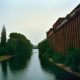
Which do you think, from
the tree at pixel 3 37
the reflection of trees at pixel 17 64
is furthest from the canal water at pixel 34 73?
the tree at pixel 3 37

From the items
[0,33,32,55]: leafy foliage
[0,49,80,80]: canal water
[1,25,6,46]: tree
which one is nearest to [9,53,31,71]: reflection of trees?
[0,49,80,80]: canal water

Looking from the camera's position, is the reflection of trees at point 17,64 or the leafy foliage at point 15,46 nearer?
the reflection of trees at point 17,64

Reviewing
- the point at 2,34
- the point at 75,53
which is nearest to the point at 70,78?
the point at 75,53

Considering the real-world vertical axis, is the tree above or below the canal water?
above

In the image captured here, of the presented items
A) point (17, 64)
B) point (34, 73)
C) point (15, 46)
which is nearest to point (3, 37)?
point (15, 46)

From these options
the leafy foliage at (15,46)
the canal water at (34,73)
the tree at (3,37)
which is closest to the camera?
the canal water at (34,73)

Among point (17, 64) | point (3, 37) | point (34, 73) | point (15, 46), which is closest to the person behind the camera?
point (34, 73)

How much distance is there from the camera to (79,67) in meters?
15.8

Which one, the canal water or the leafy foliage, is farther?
the leafy foliage

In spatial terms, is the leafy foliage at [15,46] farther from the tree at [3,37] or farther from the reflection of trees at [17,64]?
the reflection of trees at [17,64]

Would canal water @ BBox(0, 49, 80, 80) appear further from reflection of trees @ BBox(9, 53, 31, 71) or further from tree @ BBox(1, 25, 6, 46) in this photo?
tree @ BBox(1, 25, 6, 46)

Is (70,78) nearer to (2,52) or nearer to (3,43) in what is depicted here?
(2,52)

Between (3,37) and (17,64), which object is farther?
(3,37)

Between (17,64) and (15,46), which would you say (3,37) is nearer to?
(15,46)
